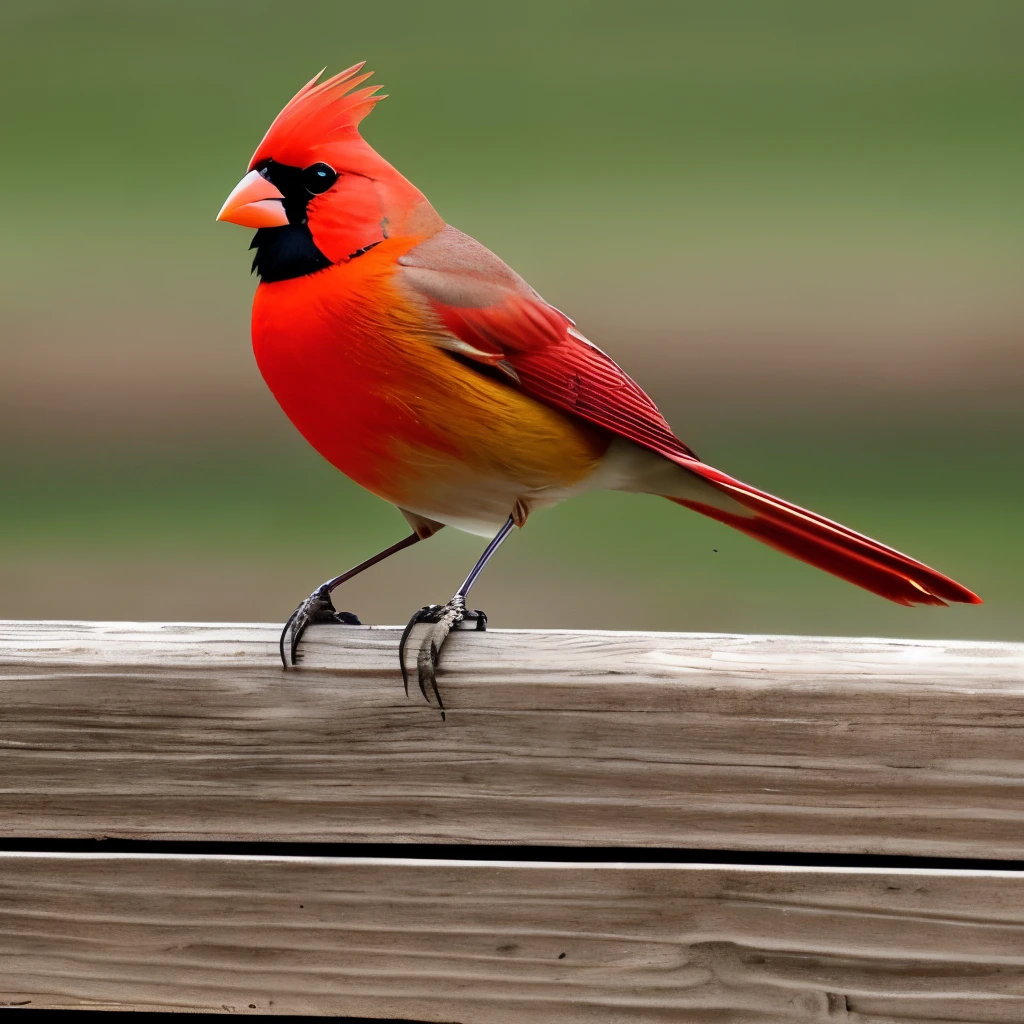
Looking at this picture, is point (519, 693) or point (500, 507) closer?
point (519, 693)

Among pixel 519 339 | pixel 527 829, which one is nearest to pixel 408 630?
pixel 527 829

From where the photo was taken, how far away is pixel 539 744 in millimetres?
1150

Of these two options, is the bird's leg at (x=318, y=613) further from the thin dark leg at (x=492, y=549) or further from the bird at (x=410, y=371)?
the thin dark leg at (x=492, y=549)

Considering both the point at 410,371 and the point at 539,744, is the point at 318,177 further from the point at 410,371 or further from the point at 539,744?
the point at 539,744

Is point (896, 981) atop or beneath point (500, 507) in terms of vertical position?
beneath

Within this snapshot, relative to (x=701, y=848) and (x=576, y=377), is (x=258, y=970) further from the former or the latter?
(x=576, y=377)

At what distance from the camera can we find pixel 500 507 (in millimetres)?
1405

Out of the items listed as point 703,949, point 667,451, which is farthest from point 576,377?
point 703,949

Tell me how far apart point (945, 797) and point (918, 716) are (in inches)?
3.2

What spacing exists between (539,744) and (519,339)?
0.52 metres

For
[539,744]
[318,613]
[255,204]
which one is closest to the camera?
[539,744]

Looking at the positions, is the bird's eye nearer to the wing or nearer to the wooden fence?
the wing

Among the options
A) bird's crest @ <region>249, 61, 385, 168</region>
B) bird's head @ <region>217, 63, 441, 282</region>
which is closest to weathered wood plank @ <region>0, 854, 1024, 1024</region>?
bird's head @ <region>217, 63, 441, 282</region>

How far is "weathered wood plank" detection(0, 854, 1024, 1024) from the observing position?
1.11 m
